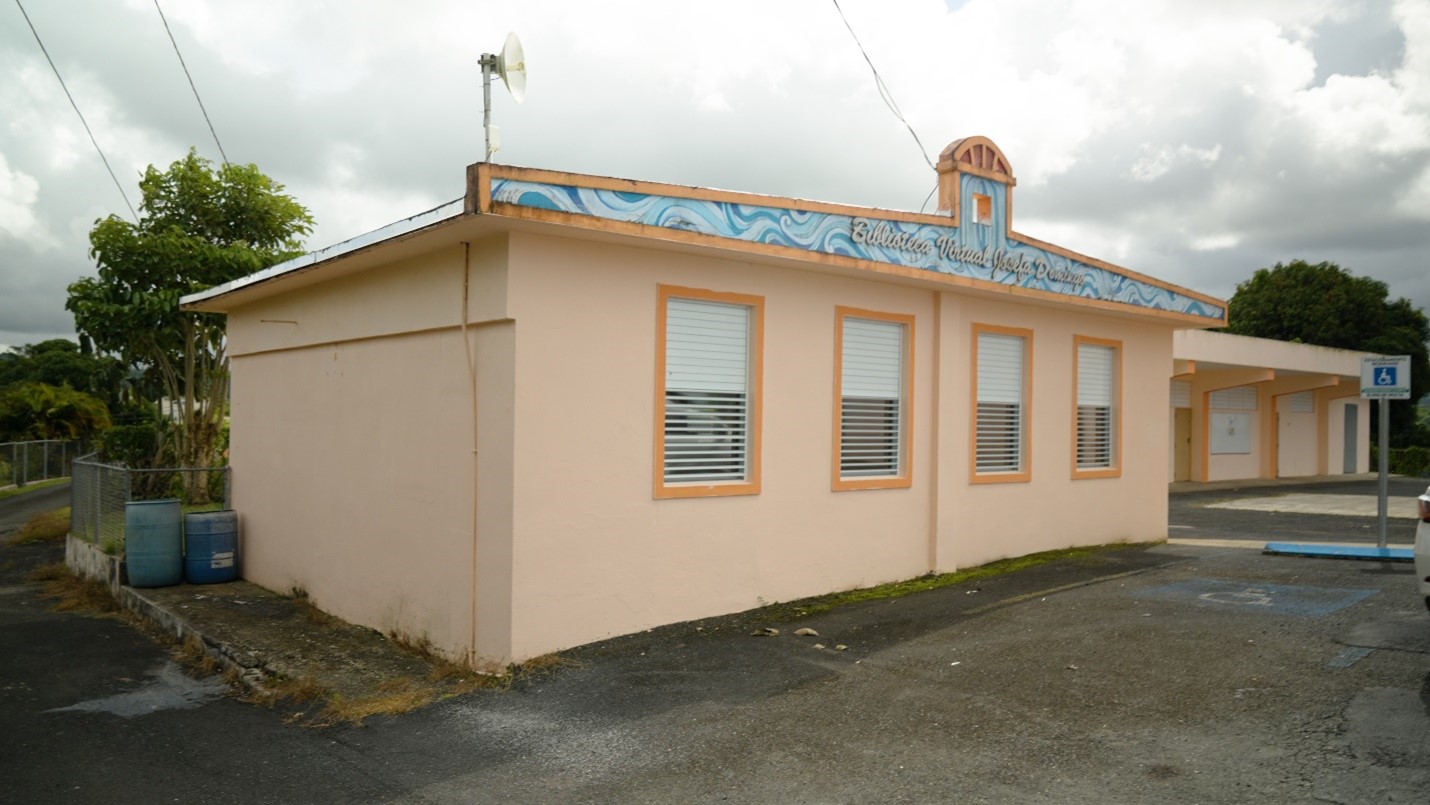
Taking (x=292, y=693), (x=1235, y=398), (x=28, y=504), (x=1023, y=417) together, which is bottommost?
(x=28, y=504)

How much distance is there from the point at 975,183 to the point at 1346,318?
34.5 meters

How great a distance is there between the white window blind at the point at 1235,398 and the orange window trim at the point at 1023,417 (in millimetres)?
19894

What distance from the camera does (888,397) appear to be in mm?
10047

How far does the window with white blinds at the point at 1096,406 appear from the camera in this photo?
12.4 meters

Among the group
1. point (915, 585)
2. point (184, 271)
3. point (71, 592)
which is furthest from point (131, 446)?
→ point (915, 585)

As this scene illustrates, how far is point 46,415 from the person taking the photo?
3284cm

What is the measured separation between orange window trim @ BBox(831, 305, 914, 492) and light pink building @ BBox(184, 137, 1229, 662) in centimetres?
3

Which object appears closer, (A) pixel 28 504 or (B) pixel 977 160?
(B) pixel 977 160

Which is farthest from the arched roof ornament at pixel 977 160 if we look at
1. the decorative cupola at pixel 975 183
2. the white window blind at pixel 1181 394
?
the white window blind at pixel 1181 394

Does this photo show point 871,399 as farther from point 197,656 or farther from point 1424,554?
point 197,656

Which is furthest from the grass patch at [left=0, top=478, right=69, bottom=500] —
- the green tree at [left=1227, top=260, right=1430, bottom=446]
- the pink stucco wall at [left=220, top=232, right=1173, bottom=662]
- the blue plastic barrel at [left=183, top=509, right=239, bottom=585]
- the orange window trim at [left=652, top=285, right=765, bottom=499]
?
the green tree at [left=1227, top=260, right=1430, bottom=446]

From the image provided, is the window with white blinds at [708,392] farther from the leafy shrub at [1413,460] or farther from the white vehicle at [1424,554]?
the leafy shrub at [1413,460]

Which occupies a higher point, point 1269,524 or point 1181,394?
point 1181,394

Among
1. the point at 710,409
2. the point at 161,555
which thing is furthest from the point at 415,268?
the point at 161,555
